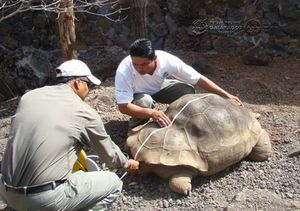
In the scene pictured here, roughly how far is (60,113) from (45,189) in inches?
19.2

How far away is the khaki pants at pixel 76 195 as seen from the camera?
3.28 m

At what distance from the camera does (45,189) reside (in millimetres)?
3258

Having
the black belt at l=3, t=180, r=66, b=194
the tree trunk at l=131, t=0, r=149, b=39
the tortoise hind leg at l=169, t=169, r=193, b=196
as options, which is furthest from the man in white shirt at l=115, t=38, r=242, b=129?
the tree trunk at l=131, t=0, r=149, b=39

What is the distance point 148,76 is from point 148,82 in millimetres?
100

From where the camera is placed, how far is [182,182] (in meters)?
4.08

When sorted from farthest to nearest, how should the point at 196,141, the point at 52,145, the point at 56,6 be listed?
the point at 56,6, the point at 196,141, the point at 52,145

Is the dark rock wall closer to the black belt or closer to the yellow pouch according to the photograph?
the yellow pouch

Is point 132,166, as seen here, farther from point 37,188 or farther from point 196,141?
point 37,188

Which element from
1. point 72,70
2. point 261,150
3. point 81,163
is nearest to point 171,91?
point 261,150

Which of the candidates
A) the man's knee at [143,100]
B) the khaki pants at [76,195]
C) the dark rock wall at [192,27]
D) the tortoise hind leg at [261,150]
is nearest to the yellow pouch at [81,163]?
the khaki pants at [76,195]

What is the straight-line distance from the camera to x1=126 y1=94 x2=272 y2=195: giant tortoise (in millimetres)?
4145

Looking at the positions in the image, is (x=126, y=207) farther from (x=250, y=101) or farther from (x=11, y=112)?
(x=11, y=112)

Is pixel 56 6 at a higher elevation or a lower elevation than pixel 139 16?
higher

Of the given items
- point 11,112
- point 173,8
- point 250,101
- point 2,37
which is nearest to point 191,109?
point 250,101
